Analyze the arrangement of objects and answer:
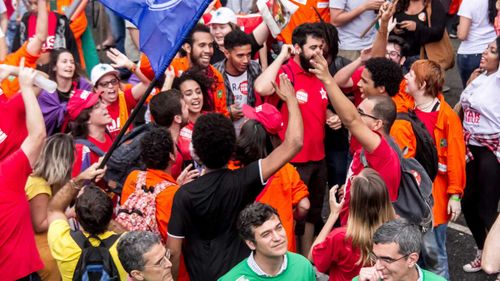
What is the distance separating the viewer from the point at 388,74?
627 cm

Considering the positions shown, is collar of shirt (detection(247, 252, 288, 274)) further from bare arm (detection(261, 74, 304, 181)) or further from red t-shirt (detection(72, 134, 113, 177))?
red t-shirt (detection(72, 134, 113, 177))

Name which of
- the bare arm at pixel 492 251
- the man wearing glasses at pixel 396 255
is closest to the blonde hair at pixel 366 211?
the man wearing glasses at pixel 396 255

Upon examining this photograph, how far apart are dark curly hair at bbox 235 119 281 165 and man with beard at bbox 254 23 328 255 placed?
108cm

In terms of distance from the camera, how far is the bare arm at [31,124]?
486 cm

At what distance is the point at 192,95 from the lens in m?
6.58

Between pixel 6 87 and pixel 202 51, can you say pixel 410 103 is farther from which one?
pixel 6 87

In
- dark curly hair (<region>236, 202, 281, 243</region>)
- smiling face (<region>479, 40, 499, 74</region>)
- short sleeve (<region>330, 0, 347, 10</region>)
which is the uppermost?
dark curly hair (<region>236, 202, 281, 243</region>)

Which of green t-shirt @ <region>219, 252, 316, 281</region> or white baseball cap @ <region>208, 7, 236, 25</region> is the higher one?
green t-shirt @ <region>219, 252, 316, 281</region>

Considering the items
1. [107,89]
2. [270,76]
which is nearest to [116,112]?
[107,89]

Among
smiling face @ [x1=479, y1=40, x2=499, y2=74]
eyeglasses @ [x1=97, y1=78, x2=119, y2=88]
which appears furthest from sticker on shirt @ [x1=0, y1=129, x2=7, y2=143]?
smiling face @ [x1=479, y1=40, x2=499, y2=74]

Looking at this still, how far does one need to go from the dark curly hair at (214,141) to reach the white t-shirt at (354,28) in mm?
4034

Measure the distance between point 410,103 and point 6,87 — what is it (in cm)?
336

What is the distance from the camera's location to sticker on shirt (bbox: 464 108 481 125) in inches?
268

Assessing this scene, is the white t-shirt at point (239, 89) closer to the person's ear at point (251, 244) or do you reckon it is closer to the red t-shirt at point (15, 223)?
the red t-shirt at point (15, 223)
